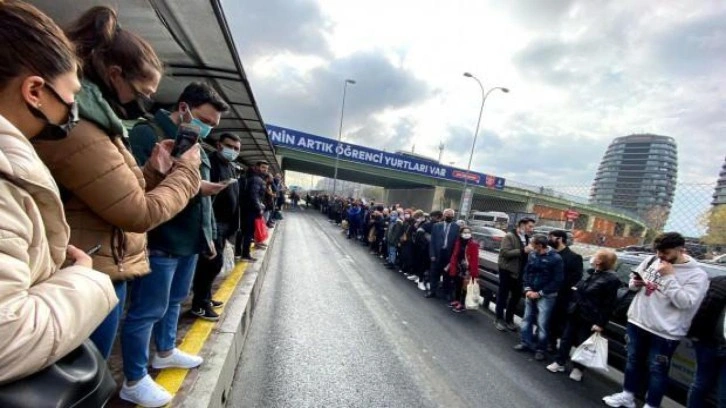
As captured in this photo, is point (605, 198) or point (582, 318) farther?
point (605, 198)

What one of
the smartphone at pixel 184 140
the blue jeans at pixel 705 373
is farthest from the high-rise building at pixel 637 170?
the smartphone at pixel 184 140

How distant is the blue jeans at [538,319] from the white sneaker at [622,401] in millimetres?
1048

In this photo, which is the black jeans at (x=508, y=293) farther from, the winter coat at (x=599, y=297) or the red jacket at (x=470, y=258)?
the winter coat at (x=599, y=297)

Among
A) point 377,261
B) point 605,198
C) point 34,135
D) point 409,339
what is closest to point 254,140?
point 377,261

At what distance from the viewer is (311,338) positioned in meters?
4.44

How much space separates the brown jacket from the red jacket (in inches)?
237

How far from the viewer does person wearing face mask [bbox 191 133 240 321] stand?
3.56 metres

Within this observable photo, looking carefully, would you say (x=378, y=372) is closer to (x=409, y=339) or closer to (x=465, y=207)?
(x=409, y=339)

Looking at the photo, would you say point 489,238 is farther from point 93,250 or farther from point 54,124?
point 54,124

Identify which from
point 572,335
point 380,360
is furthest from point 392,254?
point 380,360

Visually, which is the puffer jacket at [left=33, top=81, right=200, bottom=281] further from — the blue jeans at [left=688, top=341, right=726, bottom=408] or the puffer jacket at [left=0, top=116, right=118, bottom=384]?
the blue jeans at [left=688, top=341, right=726, bottom=408]

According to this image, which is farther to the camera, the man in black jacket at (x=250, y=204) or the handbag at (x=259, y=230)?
the handbag at (x=259, y=230)

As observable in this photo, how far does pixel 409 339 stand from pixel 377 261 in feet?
22.5

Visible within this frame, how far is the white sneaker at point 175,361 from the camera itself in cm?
269
